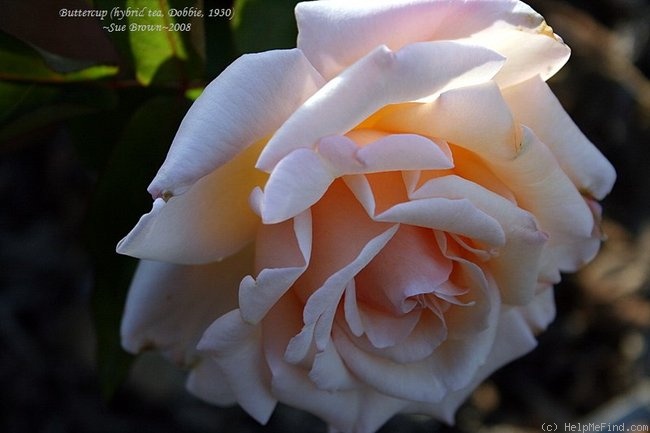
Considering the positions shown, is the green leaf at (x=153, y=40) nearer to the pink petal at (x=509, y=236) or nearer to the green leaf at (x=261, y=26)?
the green leaf at (x=261, y=26)

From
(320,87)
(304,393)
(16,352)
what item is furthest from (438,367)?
(16,352)

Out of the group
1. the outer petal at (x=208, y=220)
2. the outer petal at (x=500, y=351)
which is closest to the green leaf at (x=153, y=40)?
the outer petal at (x=208, y=220)

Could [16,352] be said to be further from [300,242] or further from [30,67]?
[300,242]

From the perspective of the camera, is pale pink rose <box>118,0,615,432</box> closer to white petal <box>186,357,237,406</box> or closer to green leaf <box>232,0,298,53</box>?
white petal <box>186,357,237,406</box>

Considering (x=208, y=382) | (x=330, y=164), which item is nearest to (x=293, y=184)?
(x=330, y=164)

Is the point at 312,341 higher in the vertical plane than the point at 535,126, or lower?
lower
